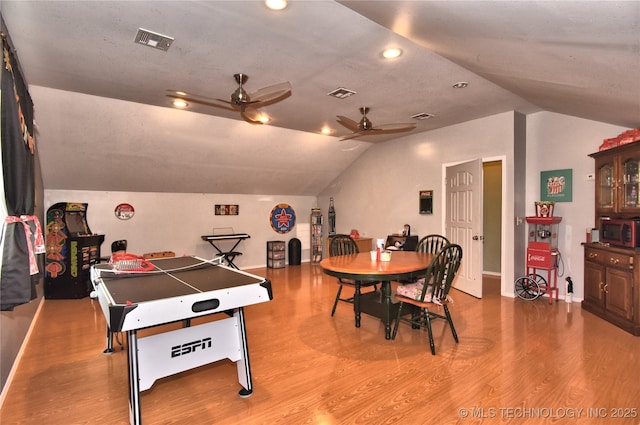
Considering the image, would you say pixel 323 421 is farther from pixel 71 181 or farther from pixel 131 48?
pixel 71 181

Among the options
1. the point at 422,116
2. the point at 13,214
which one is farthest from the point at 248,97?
the point at 422,116

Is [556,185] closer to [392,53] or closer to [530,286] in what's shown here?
[530,286]

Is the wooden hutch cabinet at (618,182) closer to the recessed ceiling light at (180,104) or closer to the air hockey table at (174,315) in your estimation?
the air hockey table at (174,315)

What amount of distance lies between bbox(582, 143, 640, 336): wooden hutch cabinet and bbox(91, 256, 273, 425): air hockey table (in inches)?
143

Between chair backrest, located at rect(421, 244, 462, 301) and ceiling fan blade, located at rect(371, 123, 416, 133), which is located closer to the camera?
chair backrest, located at rect(421, 244, 462, 301)

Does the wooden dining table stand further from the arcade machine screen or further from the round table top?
the arcade machine screen

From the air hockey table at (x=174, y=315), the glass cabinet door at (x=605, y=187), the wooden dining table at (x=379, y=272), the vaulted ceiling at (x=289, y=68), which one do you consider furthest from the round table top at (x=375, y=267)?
the glass cabinet door at (x=605, y=187)

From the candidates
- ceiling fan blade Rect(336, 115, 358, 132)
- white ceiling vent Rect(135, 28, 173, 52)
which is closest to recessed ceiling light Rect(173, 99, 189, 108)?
white ceiling vent Rect(135, 28, 173, 52)

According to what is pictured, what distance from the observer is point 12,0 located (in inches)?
81.6

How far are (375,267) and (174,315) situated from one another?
5.96 ft

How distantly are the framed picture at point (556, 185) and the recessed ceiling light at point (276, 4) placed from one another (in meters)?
4.34

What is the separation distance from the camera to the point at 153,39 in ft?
8.43

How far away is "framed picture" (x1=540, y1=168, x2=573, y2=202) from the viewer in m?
4.47

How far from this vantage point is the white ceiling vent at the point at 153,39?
248cm
